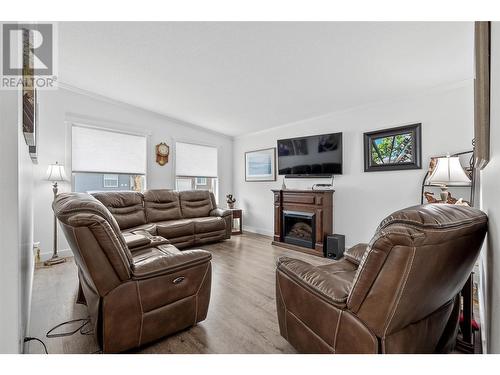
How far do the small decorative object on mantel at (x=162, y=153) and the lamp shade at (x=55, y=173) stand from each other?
5.51 ft

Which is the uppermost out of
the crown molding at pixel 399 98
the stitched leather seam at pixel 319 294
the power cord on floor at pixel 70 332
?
the crown molding at pixel 399 98

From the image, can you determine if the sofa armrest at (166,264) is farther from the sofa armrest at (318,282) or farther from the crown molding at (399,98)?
the crown molding at (399,98)

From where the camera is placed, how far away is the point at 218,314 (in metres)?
1.96

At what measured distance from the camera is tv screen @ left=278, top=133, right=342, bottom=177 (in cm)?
389

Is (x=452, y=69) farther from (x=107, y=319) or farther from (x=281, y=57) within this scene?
(x=107, y=319)

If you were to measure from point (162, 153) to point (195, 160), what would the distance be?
32.6 inches

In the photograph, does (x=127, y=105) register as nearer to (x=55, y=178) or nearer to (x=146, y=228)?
(x=55, y=178)

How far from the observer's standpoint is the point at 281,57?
254 centimetres

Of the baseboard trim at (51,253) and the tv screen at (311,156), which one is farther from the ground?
the tv screen at (311,156)

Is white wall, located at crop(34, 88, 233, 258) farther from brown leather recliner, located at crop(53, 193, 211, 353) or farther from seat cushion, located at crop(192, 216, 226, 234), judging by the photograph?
brown leather recliner, located at crop(53, 193, 211, 353)

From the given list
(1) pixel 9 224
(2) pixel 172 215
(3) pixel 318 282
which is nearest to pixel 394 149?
(3) pixel 318 282

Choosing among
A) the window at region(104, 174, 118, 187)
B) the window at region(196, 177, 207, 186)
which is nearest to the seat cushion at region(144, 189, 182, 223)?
the window at region(104, 174, 118, 187)

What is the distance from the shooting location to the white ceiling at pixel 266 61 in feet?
6.89

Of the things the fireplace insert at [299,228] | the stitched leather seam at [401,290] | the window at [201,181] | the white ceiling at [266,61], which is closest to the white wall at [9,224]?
the white ceiling at [266,61]
